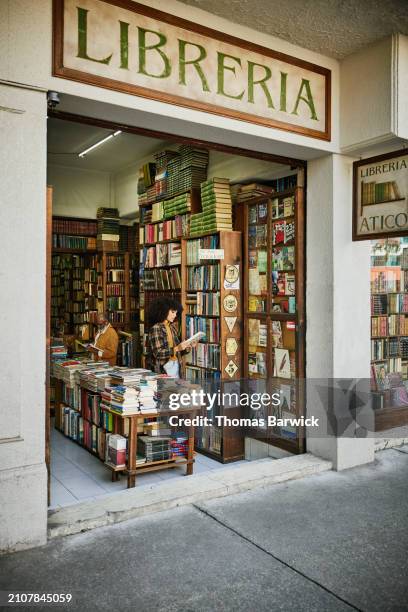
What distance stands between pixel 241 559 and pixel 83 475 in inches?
91.1

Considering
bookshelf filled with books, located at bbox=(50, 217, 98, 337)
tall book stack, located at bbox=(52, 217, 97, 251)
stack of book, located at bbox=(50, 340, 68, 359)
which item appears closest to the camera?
stack of book, located at bbox=(50, 340, 68, 359)

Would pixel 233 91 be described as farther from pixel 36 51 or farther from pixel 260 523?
pixel 260 523

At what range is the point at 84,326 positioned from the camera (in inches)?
388

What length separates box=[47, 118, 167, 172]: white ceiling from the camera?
7637 millimetres

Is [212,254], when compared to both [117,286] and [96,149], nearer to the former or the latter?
[96,149]

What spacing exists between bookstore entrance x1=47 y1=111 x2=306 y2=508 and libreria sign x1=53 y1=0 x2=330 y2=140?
42cm

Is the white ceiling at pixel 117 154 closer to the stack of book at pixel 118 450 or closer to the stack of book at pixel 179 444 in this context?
the stack of book at pixel 179 444

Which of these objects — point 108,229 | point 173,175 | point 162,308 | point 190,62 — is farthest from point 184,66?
point 108,229

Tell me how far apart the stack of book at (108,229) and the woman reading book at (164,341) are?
13.4ft

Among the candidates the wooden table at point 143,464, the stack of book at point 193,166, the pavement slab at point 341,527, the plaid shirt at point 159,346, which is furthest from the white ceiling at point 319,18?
the pavement slab at point 341,527

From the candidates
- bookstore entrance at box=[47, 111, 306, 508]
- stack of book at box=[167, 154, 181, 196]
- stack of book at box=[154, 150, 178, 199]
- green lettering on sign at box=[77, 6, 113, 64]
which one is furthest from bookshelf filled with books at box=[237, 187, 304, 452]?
green lettering on sign at box=[77, 6, 113, 64]

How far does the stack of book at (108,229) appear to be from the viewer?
9594 millimetres

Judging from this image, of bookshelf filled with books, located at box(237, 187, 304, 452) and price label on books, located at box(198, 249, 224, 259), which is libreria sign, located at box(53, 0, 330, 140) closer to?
bookshelf filled with books, located at box(237, 187, 304, 452)

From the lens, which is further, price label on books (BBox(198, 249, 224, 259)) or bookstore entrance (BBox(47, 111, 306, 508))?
price label on books (BBox(198, 249, 224, 259))
